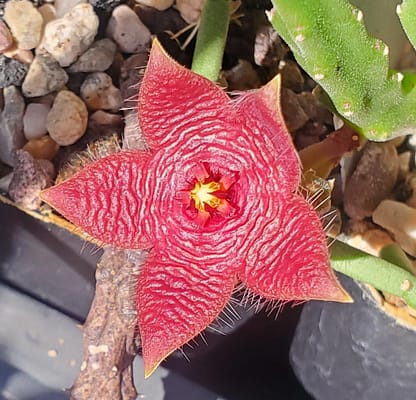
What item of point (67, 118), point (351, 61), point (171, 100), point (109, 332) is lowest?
point (109, 332)

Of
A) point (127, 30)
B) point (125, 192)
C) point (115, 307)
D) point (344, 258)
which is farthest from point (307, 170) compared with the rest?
point (127, 30)

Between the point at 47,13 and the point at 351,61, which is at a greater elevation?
the point at 351,61

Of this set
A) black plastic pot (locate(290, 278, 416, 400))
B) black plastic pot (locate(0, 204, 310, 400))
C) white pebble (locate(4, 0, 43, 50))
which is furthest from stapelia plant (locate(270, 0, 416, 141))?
white pebble (locate(4, 0, 43, 50))

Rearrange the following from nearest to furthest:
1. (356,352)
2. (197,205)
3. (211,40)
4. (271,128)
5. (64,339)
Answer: (271,128) < (197,205) < (211,40) < (356,352) < (64,339)

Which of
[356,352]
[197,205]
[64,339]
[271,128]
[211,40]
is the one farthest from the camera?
[64,339]

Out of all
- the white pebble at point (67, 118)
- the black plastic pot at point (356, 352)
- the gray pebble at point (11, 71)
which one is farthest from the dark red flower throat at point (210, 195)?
the gray pebble at point (11, 71)

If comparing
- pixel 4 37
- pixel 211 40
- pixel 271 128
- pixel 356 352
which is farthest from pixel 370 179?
pixel 4 37

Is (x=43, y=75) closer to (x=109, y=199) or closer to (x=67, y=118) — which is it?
(x=67, y=118)
